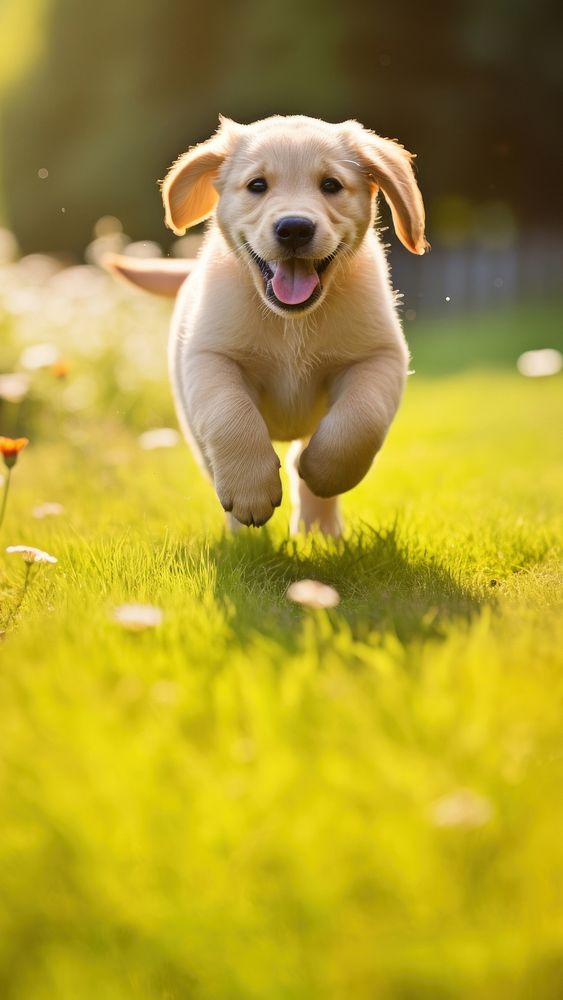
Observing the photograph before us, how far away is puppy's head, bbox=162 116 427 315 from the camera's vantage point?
9.48ft

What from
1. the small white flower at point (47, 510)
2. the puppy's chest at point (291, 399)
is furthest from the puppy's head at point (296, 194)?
the small white flower at point (47, 510)

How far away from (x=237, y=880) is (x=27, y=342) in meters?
5.85

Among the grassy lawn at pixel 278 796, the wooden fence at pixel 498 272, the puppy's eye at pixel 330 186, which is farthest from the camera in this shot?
the wooden fence at pixel 498 272

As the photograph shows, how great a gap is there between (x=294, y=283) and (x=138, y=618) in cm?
115

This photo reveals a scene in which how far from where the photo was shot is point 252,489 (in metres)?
2.86

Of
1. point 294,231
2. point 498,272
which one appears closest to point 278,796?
point 294,231

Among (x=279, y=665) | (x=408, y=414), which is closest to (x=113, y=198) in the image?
(x=408, y=414)

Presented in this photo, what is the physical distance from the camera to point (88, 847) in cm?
160

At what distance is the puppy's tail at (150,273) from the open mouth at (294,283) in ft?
4.06

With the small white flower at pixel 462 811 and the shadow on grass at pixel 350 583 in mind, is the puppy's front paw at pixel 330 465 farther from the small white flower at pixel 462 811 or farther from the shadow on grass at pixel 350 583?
the small white flower at pixel 462 811

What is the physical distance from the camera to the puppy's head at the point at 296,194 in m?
2.89

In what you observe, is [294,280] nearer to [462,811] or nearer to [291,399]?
[291,399]

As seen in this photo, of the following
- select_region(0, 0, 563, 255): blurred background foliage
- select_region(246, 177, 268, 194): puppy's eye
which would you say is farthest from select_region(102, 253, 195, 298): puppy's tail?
select_region(0, 0, 563, 255): blurred background foliage

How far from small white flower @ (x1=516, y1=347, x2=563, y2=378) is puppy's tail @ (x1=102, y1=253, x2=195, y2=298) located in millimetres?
4089
